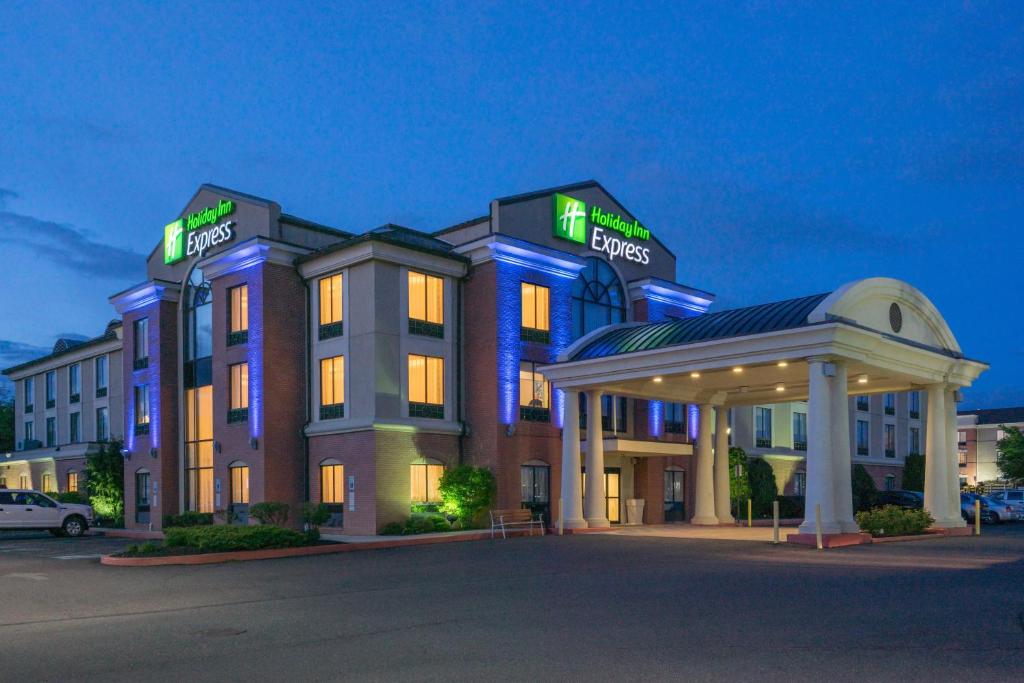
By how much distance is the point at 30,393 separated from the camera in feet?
198

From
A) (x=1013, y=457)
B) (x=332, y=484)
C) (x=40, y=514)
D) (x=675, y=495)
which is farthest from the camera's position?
(x=1013, y=457)

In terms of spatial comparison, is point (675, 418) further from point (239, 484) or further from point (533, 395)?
point (239, 484)

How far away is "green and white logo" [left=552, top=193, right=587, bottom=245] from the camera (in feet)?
122

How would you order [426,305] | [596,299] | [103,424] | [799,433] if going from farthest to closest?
[799,433] → [103,424] → [596,299] → [426,305]

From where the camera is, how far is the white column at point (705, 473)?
3603 centimetres

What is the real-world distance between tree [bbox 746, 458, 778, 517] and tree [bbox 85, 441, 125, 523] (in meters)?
29.4

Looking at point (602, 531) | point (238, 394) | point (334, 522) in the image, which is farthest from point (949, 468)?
point (238, 394)

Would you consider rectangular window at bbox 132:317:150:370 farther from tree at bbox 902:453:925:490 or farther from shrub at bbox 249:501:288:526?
tree at bbox 902:453:925:490

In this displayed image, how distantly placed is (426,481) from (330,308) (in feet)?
23.3

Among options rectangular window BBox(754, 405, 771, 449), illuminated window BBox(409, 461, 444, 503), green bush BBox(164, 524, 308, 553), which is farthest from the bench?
rectangular window BBox(754, 405, 771, 449)

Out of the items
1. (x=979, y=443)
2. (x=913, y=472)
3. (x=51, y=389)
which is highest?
(x=51, y=389)

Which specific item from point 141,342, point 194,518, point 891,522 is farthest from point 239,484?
point 891,522

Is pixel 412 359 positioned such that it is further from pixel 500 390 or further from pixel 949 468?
pixel 949 468

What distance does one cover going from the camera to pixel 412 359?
33750 millimetres
